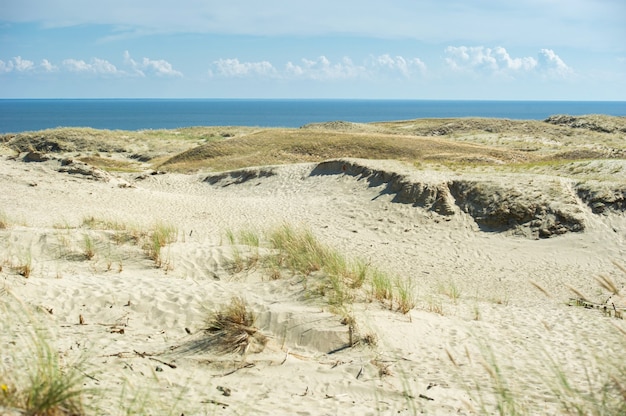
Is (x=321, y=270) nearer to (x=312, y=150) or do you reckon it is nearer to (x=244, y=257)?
(x=244, y=257)

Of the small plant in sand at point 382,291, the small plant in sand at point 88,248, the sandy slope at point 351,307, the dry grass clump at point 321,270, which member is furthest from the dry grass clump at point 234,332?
the small plant in sand at point 88,248

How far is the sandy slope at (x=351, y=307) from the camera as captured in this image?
18.1 feet

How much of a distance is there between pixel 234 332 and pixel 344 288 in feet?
8.31

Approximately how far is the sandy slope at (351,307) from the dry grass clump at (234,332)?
15 centimetres

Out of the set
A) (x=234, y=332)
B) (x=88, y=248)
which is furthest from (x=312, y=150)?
(x=234, y=332)

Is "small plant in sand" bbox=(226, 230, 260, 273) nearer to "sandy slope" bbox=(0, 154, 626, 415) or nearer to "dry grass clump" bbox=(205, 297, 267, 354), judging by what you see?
"sandy slope" bbox=(0, 154, 626, 415)

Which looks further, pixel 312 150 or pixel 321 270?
pixel 312 150

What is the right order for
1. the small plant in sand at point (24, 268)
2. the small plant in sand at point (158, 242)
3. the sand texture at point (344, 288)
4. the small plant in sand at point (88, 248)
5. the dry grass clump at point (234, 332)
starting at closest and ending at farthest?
1. the sand texture at point (344, 288)
2. the dry grass clump at point (234, 332)
3. the small plant in sand at point (24, 268)
4. the small plant in sand at point (88, 248)
5. the small plant in sand at point (158, 242)

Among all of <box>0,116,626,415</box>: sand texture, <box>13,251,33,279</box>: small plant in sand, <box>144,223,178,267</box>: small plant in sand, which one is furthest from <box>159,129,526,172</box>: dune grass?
<box>13,251,33,279</box>: small plant in sand

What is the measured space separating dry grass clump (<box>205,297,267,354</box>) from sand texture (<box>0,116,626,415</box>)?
36mm

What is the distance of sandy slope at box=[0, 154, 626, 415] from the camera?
5.51 m

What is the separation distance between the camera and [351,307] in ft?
25.3

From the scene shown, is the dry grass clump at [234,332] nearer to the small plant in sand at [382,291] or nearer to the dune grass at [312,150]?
the small plant in sand at [382,291]

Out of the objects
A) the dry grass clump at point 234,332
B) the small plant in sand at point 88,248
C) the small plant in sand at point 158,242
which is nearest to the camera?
the dry grass clump at point 234,332
